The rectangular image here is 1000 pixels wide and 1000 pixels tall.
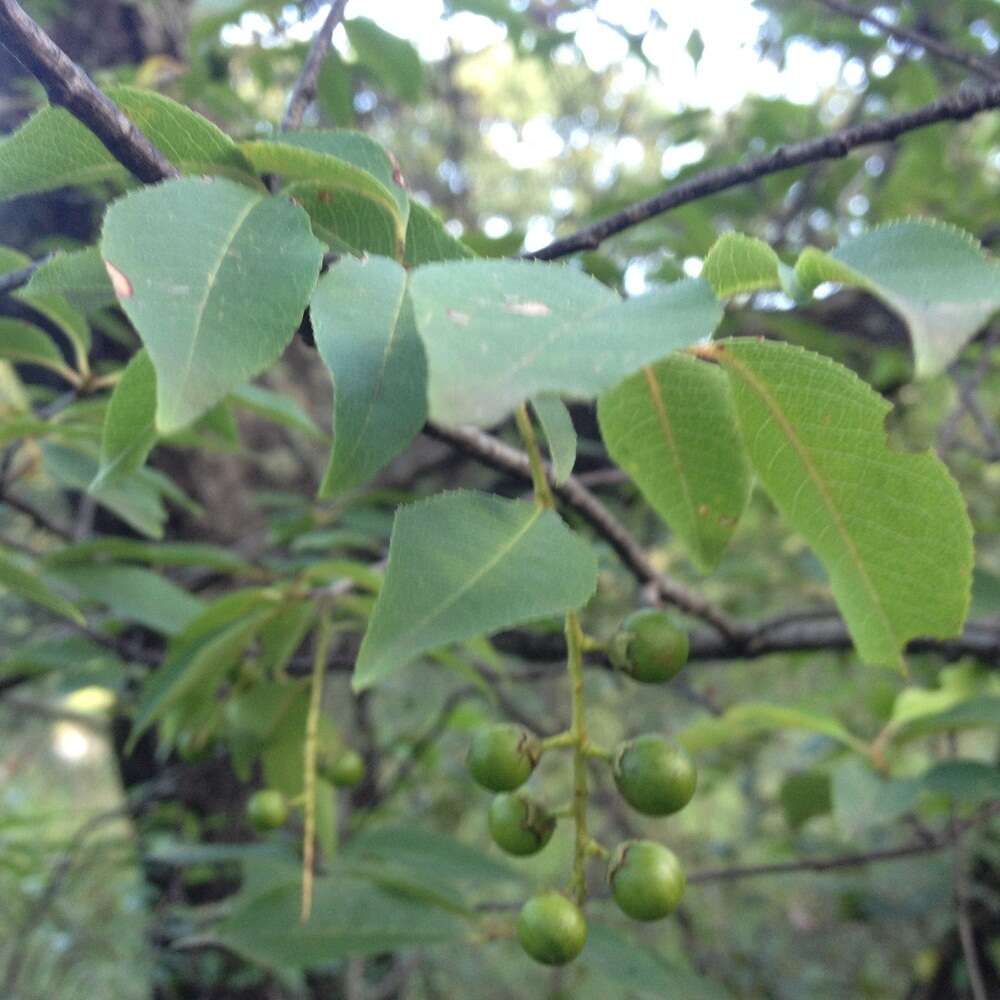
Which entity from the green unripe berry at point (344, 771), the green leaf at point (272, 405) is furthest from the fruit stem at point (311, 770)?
the green leaf at point (272, 405)

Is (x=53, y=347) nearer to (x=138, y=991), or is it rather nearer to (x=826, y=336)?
(x=826, y=336)

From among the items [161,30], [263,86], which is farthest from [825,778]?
[161,30]

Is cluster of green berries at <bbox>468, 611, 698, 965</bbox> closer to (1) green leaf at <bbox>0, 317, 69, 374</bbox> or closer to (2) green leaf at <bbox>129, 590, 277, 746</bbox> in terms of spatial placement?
(2) green leaf at <bbox>129, 590, 277, 746</bbox>

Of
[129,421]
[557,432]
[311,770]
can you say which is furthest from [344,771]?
[557,432]

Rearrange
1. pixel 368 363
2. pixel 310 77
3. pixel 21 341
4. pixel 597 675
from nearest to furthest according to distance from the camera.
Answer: pixel 368 363 → pixel 310 77 → pixel 21 341 → pixel 597 675

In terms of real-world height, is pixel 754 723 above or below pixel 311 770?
below

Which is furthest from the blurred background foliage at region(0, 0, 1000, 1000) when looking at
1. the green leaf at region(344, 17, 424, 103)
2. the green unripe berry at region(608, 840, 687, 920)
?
the green unripe berry at region(608, 840, 687, 920)

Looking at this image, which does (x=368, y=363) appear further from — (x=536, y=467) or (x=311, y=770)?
(x=311, y=770)

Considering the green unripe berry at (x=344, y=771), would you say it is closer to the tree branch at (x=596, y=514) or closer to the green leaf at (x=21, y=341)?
the tree branch at (x=596, y=514)
